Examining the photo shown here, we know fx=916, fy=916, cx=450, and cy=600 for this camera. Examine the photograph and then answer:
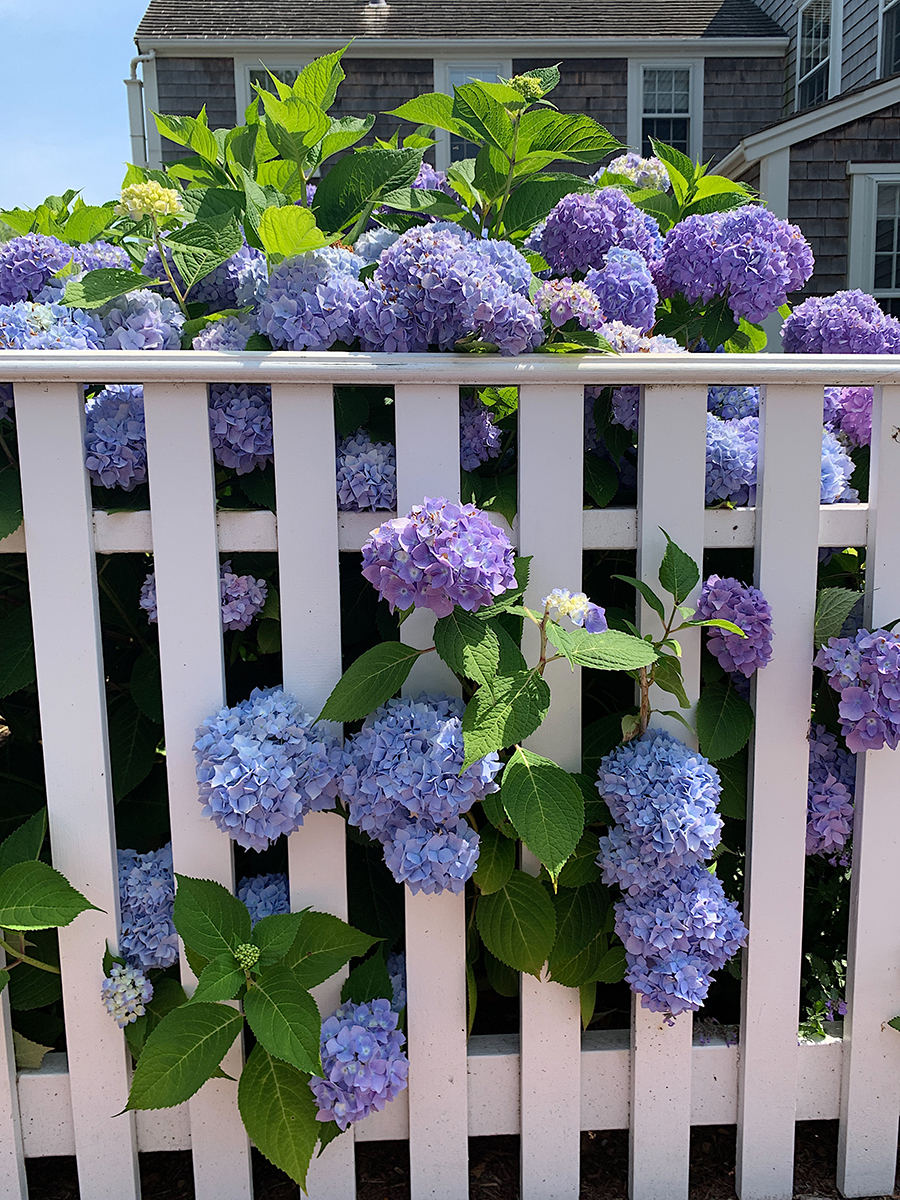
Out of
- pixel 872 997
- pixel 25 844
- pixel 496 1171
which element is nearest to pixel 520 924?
pixel 496 1171

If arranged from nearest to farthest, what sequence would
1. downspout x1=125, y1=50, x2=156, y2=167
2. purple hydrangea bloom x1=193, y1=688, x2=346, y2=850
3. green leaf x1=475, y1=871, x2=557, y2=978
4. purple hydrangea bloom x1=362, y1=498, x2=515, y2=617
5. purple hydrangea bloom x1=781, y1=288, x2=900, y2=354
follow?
purple hydrangea bloom x1=362, y1=498, x2=515, y2=617
purple hydrangea bloom x1=193, y1=688, x2=346, y2=850
green leaf x1=475, y1=871, x2=557, y2=978
purple hydrangea bloom x1=781, y1=288, x2=900, y2=354
downspout x1=125, y1=50, x2=156, y2=167

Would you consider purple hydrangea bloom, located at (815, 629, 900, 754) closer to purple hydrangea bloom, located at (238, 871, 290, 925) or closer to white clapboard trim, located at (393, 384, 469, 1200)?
white clapboard trim, located at (393, 384, 469, 1200)

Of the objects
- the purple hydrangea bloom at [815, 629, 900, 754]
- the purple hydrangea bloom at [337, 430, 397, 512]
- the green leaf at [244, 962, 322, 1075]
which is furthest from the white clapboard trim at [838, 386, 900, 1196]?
the green leaf at [244, 962, 322, 1075]

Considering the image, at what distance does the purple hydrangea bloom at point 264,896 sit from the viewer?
52.2 inches

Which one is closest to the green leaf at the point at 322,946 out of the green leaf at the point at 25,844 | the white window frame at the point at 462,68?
the green leaf at the point at 25,844

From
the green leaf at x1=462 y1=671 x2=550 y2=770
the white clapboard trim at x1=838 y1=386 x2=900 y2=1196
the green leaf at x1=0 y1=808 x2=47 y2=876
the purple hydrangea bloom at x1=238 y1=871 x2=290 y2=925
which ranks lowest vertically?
the white clapboard trim at x1=838 y1=386 x2=900 y2=1196

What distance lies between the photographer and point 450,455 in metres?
1.26

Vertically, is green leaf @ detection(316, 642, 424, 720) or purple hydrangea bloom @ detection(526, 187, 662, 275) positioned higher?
purple hydrangea bloom @ detection(526, 187, 662, 275)

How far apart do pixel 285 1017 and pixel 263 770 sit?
30 centimetres

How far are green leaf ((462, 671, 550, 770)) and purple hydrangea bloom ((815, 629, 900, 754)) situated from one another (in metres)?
0.44

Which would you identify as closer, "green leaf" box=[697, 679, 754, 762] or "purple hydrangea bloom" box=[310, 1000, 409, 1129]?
"purple hydrangea bloom" box=[310, 1000, 409, 1129]

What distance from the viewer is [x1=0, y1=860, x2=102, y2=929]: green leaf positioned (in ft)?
3.91

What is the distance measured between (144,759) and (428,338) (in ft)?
2.50

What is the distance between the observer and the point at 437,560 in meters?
1.06
